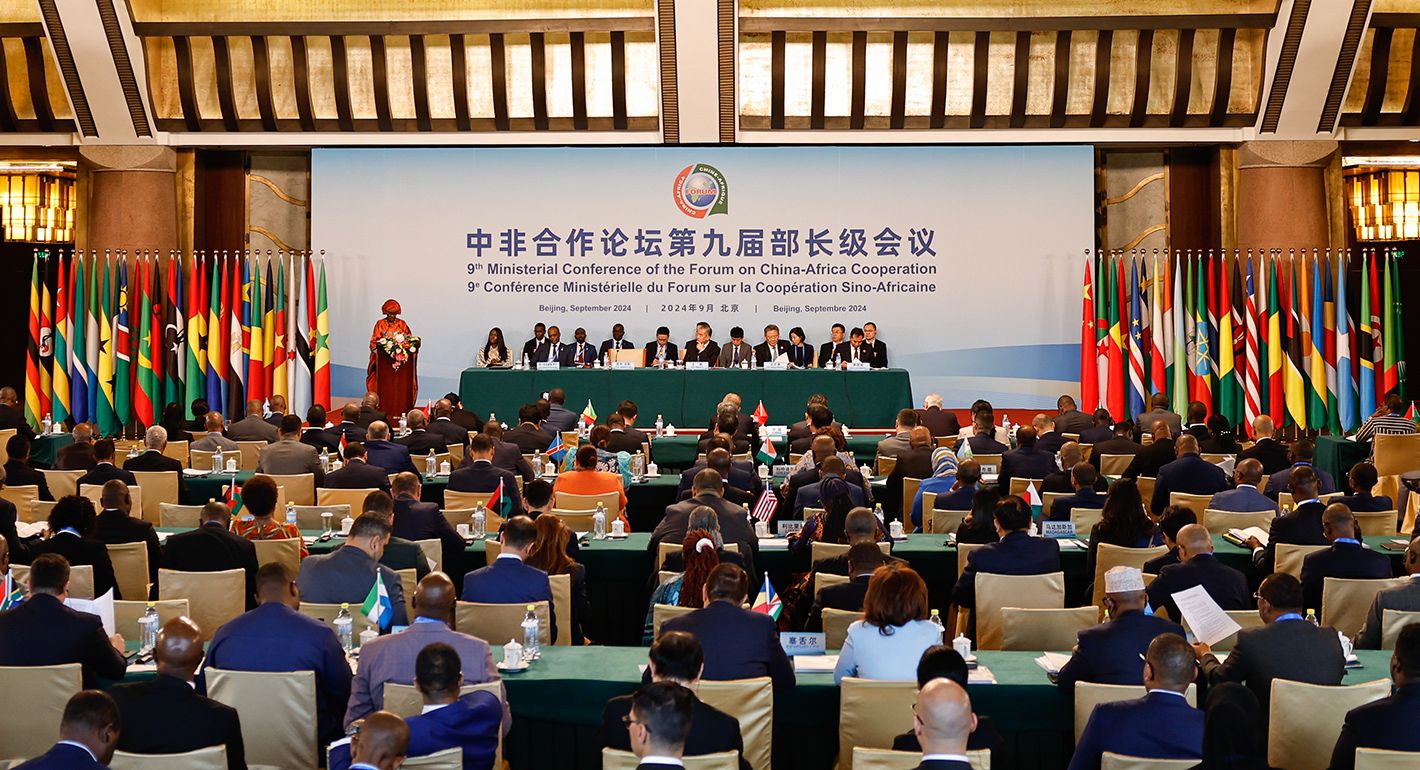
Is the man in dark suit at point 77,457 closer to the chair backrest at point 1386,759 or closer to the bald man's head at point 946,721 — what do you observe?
the bald man's head at point 946,721

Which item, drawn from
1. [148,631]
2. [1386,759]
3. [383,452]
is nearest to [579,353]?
[383,452]

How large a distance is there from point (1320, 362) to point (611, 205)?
858 cm

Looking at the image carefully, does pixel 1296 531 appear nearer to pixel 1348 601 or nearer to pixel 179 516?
pixel 1348 601

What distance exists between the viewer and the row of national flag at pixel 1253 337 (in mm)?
16672

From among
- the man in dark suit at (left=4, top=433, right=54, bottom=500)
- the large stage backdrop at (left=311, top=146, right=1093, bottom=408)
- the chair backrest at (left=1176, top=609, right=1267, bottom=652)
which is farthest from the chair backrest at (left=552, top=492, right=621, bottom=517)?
the large stage backdrop at (left=311, top=146, right=1093, bottom=408)

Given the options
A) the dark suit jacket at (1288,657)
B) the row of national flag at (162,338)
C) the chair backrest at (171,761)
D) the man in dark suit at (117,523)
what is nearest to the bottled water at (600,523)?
the man in dark suit at (117,523)

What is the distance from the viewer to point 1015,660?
6.04 m

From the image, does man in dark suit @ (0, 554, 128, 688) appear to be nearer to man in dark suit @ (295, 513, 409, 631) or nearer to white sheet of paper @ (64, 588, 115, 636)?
white sheet of paper @ (64, 588, 115, 636)

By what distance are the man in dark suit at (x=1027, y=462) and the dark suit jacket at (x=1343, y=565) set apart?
351 centimetres

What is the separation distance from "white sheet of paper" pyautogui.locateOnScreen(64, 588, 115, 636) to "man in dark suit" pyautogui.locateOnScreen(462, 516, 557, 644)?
1463mm

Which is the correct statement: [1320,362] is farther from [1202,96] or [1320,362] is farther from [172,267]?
[172,267]

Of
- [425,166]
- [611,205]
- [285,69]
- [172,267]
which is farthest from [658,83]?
[172,267]

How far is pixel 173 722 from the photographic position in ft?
15.4

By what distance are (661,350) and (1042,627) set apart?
1111cm
